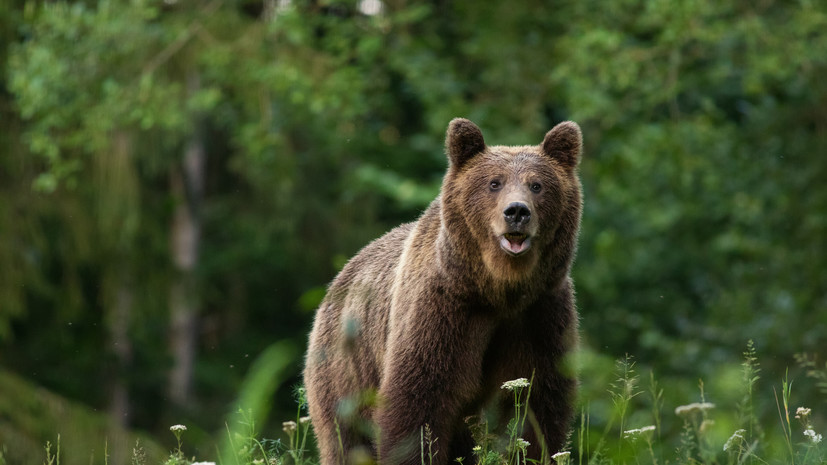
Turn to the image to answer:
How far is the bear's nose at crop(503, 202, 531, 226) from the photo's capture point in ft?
14.8

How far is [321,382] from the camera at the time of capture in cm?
546

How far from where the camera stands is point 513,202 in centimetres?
451

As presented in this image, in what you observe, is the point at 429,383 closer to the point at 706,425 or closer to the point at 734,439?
the point at 734,439

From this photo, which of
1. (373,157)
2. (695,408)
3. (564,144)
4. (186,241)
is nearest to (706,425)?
(695,408)

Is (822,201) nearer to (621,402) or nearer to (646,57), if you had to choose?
(646,57)

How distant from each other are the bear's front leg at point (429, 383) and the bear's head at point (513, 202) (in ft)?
0.98

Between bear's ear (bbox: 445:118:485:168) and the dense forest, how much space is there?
5332mm

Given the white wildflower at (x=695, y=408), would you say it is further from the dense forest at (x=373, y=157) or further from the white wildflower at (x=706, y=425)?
the dense forest at (x=373, y=157)

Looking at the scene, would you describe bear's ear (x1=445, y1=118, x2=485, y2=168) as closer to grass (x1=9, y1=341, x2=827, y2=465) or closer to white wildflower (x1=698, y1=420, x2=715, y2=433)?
grass (x1=9, y1=341, x2=827, y2=465)

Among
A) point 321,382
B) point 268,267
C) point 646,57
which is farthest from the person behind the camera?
point 268,267

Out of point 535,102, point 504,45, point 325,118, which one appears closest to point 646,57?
point 535,102

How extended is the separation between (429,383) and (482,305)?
1.35 feet

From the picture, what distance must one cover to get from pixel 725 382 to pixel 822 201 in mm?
9829

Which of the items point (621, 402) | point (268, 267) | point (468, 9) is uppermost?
point (468, 9)
